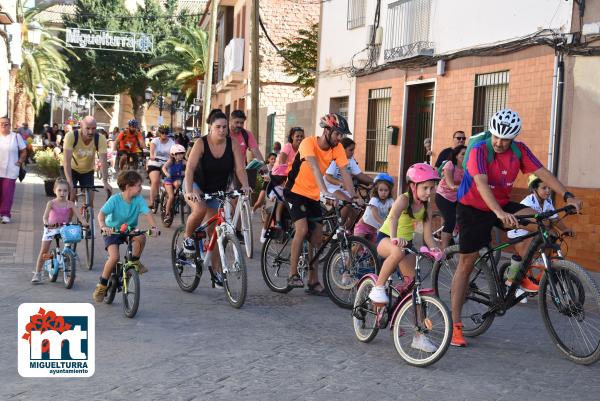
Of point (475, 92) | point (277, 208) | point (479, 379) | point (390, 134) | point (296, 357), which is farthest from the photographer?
point (390, 134)

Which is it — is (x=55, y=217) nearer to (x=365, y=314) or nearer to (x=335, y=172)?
(x=335, y=172)

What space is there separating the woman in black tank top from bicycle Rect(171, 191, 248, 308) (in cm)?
11

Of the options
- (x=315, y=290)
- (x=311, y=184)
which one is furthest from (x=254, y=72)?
(x=315, y=290)

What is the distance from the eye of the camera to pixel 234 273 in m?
8.60

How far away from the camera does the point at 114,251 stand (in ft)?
27.1

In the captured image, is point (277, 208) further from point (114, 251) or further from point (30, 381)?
point (30, 381)

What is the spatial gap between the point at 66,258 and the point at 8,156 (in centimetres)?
682

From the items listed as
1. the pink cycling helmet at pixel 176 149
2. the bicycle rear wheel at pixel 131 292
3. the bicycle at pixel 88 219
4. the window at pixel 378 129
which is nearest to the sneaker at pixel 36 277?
the bicycle at pixel 88 219

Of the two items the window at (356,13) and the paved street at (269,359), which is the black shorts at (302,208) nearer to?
the paved street at (269,359)

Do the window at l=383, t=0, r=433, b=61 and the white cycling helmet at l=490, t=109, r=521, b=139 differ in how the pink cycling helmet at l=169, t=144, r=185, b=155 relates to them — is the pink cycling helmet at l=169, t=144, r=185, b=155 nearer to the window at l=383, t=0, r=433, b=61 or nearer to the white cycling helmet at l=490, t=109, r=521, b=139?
the window at l=383, t=0, r=433, b=61

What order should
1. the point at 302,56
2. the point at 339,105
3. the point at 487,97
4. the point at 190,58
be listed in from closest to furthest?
the point at 487,97 < the point at 339,105 < the point at 302,56 < the point at 190,58

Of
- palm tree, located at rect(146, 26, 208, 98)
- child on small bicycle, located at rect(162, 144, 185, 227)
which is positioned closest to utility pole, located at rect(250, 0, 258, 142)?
child on small bicycle, located at rect(162, 144, 185, 227)

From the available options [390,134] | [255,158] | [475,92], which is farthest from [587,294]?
[390,134]

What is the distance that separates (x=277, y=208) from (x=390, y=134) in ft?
29.8
